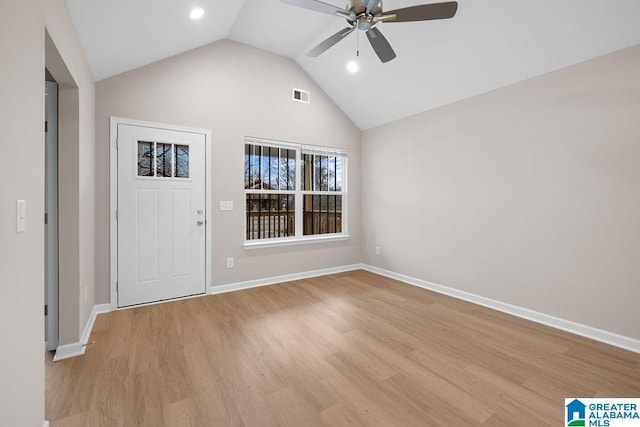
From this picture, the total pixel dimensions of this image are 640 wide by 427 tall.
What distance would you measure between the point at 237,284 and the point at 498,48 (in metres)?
4.09

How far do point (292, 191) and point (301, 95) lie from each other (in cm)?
152

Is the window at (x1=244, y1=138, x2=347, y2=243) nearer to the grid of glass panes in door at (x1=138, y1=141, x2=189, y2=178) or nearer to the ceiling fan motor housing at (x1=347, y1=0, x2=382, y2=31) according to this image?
the grid of glass panes in door at (x1=138, y1=141, x2=189, y2=178)

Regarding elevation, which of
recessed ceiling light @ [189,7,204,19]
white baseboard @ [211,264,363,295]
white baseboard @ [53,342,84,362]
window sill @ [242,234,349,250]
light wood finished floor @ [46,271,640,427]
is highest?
recessed ceiling light @ [189,7,204,19]

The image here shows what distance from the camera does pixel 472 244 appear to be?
3.49 m

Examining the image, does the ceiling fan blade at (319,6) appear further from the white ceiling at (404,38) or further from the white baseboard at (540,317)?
the white baseboard at (540,317)

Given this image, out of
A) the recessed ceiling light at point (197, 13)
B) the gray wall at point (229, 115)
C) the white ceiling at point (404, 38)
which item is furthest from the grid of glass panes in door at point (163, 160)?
the recessed ceiling light at point (197, 13)

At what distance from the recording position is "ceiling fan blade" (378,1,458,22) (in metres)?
2.07

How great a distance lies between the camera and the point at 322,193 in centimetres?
483

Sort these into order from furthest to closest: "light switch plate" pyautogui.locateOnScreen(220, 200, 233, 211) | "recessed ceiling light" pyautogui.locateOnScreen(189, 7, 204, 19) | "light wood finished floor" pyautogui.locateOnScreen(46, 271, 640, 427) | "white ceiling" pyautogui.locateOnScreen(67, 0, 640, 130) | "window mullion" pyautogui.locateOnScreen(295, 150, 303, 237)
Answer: "window mullion" pyautogui.locateOnScreen(295, 150, 303, 237) → "light switch plate" pyautogui.locateOnScreen(220, 200, 233, 211) → "recessed ceiling light" pyautogui.locateOnScreen(189, 7, 204, 19) → "white ceiling" pyautogui.locateOnScreen(67, 0, 640, 130) → "light wood finished floor" pyautogui.locateOnScreen(46, 271, 640, 427)

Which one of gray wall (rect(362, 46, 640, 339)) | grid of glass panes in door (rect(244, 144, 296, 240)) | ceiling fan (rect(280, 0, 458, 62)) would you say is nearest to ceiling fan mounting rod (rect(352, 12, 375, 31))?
ceiling fan (rect(280, 0, 458, 62))

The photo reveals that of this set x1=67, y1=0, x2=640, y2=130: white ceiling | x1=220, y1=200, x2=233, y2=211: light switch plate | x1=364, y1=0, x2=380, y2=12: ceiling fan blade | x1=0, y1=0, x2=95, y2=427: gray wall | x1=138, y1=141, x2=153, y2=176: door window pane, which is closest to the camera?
x1=0, y1=0, x2=95, y2=427: gray wall

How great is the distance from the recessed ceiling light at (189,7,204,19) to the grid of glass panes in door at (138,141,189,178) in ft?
4.59
